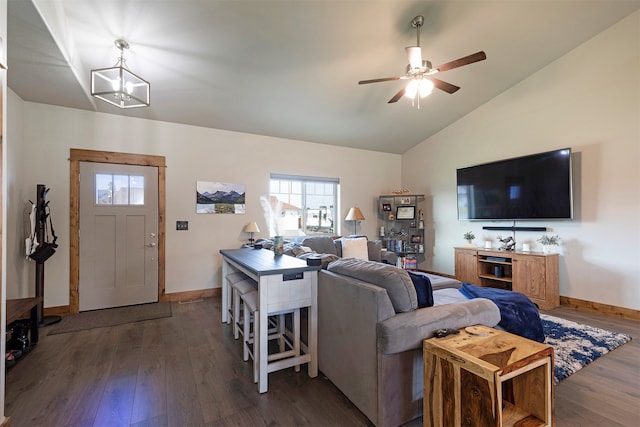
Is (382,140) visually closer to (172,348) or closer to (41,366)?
(172,348)

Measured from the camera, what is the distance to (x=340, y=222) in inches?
216

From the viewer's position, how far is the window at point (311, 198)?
4973 mm

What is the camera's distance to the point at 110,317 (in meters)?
3.37

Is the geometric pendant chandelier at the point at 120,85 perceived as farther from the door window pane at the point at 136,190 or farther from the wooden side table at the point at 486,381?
the wooden side table at the point at 486,381

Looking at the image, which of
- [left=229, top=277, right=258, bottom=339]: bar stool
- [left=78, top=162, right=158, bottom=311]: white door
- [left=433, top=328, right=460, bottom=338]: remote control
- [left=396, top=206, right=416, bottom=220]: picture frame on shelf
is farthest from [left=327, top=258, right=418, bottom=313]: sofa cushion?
[left=396, top=206, right=416, bottom=220]: picture frame on shelf

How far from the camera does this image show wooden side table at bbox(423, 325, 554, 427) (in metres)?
1.17

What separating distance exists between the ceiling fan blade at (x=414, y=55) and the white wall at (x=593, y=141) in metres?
2.60

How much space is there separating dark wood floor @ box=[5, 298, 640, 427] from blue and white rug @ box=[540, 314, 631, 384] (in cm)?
6

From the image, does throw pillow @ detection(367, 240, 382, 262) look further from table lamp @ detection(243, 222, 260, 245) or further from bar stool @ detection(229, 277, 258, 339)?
bar stool @ detection(229, 277, 258, 339)

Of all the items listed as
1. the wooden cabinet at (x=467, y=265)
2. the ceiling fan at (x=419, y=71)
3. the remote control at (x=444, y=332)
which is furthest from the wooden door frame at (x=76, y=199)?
the wooden cabinet at (x=467, y=265)

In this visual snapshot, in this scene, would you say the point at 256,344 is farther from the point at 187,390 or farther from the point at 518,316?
the point at 518,316

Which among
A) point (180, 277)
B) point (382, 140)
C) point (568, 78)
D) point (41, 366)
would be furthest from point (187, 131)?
point (568, 78)

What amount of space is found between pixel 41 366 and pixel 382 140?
5.43 meters

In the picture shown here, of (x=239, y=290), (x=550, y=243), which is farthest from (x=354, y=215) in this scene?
(x=239, y=290)
